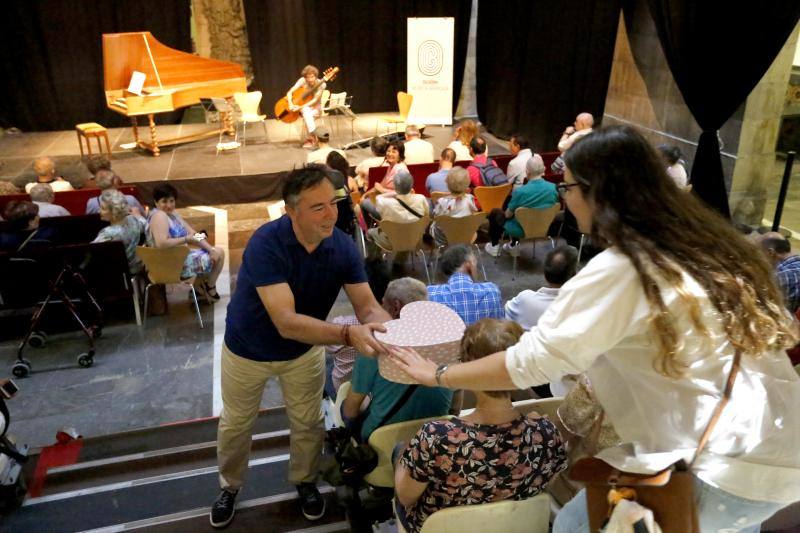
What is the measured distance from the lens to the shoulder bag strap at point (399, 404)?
2148 millimetres

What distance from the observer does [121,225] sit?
4.84 m

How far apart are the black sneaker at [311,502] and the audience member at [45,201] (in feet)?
12.0

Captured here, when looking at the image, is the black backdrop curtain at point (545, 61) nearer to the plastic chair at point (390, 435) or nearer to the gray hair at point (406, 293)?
the gray hair at point (406, 293)

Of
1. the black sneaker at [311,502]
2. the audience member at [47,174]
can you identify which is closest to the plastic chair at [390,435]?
the black sneaker at [311,502]

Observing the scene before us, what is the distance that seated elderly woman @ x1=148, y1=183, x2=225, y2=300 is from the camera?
15.5 feet

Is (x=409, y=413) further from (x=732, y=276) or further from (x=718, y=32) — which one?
(x=718, y=32)

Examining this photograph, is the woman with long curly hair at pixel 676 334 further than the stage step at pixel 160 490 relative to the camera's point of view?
No

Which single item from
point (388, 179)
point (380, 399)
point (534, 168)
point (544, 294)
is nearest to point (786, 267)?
point (544, 294)

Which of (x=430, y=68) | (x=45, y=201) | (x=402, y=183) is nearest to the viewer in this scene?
(x=402, y=183)

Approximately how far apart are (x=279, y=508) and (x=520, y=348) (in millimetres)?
1673

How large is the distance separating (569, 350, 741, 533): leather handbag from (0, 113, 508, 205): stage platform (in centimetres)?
600

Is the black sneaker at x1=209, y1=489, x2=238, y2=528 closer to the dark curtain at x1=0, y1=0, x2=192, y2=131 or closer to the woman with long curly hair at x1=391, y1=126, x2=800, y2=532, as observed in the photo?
the woman with long curly hair at x1=391, y1=126, x2=800, y2=532

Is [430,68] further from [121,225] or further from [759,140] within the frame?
[121,225]

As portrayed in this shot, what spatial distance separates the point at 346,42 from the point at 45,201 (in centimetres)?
748
